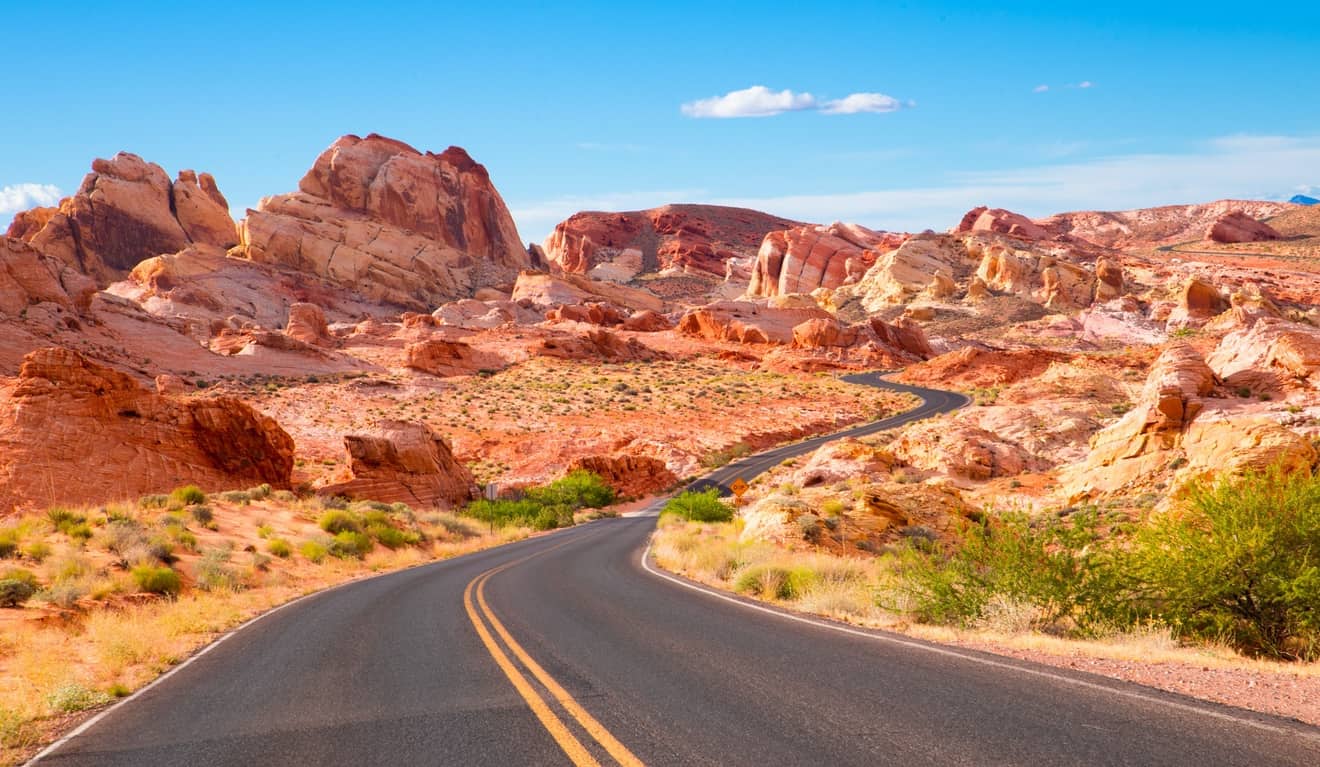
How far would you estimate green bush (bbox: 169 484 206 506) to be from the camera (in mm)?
24547

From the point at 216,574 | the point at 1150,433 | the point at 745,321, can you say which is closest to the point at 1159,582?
the point at 1150,433

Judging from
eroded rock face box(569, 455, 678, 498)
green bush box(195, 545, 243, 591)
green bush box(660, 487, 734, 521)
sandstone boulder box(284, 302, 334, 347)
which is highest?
sandstone boulder box(284, 302, 334, 347)

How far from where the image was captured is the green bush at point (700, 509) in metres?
30.5

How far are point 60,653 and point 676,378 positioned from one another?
64678 mm

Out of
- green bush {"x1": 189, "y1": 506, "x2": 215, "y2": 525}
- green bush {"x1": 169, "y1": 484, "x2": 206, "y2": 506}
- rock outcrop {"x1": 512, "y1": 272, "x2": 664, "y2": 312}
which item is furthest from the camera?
rock outcrop {"x1": 512, "y1": 272, "x2": 664, "y2": 312}

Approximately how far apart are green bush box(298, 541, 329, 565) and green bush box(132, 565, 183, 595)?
20.0 ft

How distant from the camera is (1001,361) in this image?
69.6 meters

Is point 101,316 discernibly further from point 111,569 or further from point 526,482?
point 111,569

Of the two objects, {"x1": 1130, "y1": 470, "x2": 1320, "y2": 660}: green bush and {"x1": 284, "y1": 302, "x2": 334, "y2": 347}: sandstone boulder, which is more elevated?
{"x1": 284, "y1": 302, "x2": 334, "y2": 347}: sandstone boulder

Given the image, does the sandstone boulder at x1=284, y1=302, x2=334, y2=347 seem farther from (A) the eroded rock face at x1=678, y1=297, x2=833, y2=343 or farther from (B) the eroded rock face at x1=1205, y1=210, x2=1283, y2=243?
(B) the eroded rock face at x1=1205, y1=210, x2=1283, y2=243

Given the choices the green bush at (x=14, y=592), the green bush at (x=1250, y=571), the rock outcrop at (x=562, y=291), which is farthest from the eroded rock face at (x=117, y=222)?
the green bush at (x=1250, y=571)

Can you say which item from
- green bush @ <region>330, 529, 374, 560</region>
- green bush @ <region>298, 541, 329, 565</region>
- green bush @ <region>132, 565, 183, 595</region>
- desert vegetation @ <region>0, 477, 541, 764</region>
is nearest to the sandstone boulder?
desert vegetation @ <region>0, 477, 541, 764</region>

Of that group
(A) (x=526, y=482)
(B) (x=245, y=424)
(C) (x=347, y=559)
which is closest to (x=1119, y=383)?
(A) (x=526, y=482)

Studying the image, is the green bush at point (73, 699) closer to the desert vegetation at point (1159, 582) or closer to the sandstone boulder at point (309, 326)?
the desert vegetation at point (1159, 582)
